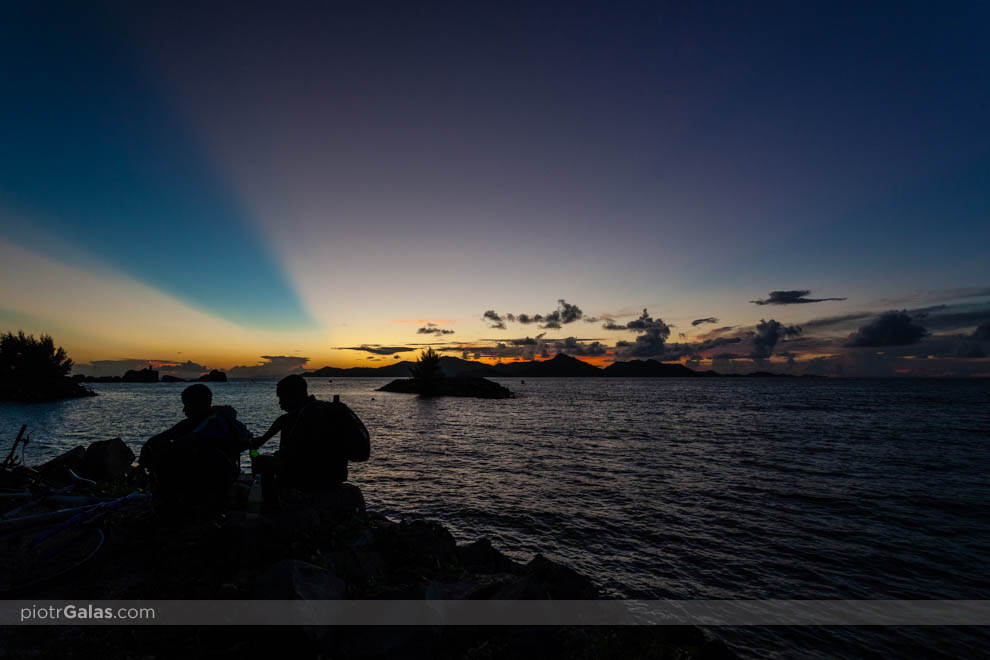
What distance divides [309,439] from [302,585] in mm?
3436

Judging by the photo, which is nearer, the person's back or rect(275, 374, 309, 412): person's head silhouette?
the person's back

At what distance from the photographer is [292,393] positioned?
852cm

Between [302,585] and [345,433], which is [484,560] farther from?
[302,585]

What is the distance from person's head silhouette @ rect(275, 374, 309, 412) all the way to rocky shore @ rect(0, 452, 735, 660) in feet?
6.80

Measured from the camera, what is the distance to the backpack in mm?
8422

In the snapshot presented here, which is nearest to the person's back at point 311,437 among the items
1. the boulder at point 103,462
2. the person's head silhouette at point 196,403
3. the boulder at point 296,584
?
the person's head silhouette at point 196,403

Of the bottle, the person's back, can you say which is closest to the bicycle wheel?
the bottle

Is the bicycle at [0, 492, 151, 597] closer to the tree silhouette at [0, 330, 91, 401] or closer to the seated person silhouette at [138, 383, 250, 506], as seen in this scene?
the seated person silhouette at [138, 383, 250, 506]

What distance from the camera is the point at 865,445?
34.8 m

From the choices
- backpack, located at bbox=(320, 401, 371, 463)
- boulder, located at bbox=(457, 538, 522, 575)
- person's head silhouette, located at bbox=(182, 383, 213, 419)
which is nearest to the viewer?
person's head silhouette, located at bbox=(182, 383, 213, 419)

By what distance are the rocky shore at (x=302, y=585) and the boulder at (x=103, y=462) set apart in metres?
7.15

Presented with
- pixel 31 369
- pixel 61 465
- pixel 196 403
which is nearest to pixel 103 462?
pixel 61 465

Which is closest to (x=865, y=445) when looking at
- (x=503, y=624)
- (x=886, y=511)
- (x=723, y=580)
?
(x=886, y=511)

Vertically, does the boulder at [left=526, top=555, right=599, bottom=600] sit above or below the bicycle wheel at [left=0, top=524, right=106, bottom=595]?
below
